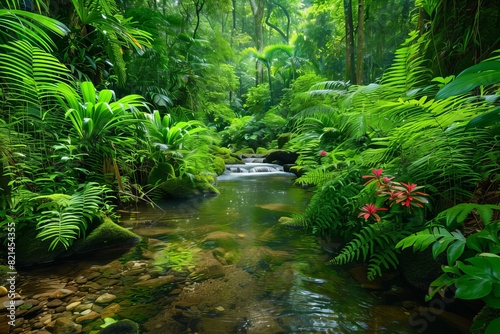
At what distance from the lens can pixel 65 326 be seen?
1351 millimetres

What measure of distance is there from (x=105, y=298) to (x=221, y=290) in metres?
0.71

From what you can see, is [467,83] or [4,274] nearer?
[467,83]

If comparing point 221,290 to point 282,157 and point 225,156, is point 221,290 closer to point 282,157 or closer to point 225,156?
point 282,157

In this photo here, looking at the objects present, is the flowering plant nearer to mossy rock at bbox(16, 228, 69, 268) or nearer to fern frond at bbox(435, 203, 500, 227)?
fern frond at bbox(435, 203, 500, 227)

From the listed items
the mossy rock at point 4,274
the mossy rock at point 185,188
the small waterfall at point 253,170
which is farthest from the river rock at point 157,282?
the small waterfall at point 253,170

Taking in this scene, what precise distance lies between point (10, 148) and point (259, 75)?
20385mm

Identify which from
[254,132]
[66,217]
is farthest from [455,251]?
[254,132]

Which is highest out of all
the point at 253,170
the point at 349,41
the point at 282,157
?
the point at 349,41

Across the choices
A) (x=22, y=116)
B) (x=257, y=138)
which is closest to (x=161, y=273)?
(x=22, y=116)

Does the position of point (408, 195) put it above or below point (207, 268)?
above

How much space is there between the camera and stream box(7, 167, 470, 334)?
1.37 metres

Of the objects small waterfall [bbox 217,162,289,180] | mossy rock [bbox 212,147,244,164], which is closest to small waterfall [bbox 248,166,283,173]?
small waterfall [bbox 217,162,289,180]

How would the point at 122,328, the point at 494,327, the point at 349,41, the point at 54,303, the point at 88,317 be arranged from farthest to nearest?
the point at 349,41
the point at 54,303
the point at 88,317
the point at 122,328
the point at 494,327

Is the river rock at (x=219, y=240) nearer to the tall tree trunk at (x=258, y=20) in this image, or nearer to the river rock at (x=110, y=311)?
the river rock at (x=110, y=311)
